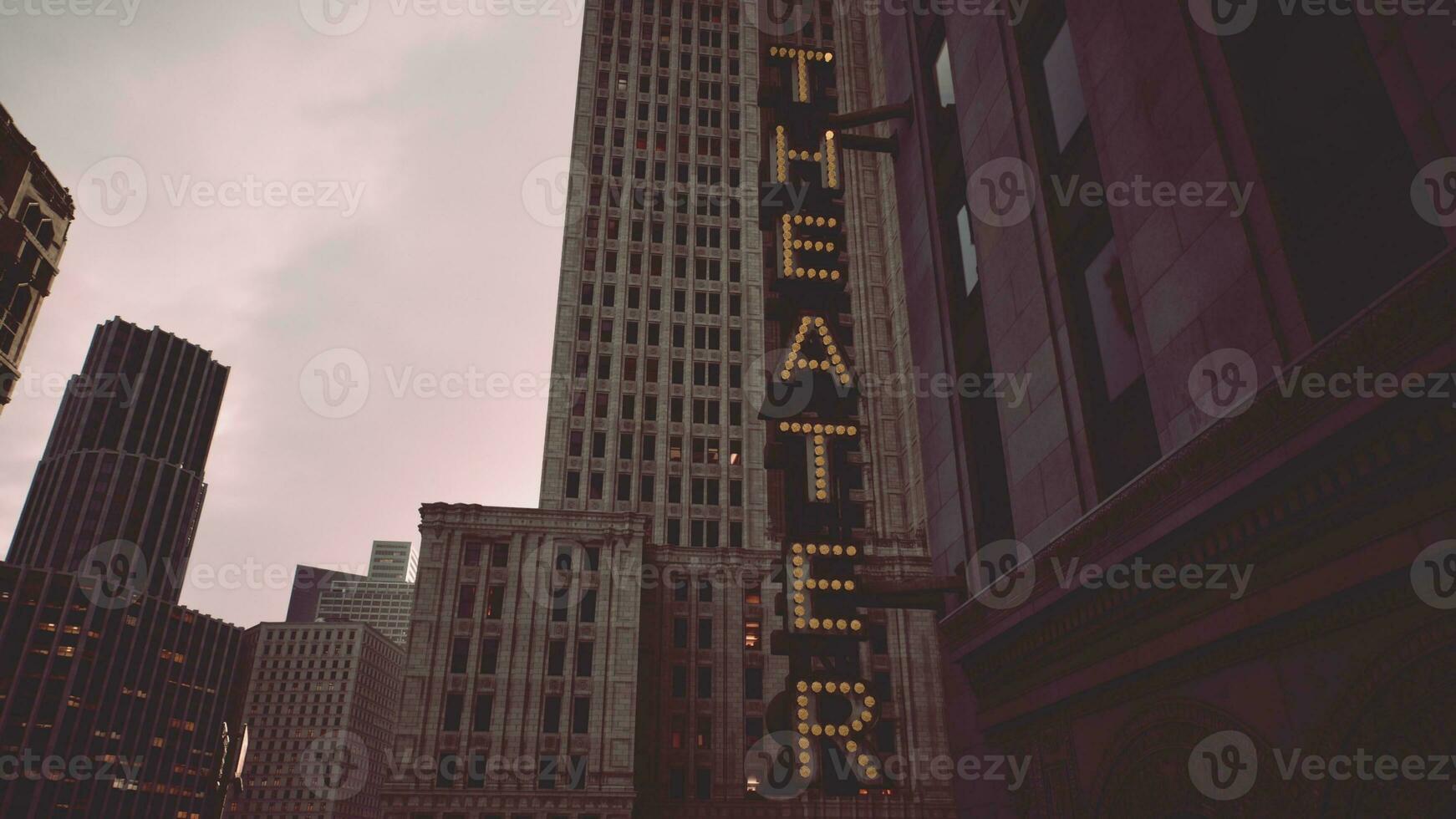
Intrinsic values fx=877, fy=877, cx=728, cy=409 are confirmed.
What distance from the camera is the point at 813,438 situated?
59.9ft

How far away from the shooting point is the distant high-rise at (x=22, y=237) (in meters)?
67.6

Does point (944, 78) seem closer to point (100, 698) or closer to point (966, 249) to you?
point (966, 249)

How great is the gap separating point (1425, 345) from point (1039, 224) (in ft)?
26.6

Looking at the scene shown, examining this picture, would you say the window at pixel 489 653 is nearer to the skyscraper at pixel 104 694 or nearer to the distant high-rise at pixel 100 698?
the skyscraper at pixel 104 694

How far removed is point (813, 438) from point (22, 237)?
7872 cm

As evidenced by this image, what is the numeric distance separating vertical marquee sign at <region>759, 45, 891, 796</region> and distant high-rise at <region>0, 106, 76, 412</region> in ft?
236

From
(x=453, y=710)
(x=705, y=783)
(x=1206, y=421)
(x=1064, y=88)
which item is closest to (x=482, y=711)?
(x=453, y=710)

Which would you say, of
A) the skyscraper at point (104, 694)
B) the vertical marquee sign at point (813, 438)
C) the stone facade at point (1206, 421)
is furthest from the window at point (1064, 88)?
the skyscraper at point (104, 694)

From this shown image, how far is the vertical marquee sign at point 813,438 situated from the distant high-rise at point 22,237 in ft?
236

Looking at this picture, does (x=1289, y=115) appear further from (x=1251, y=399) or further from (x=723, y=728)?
(x=723, y=728)

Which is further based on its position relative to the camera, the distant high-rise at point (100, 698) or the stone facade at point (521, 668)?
the distant high-rise at point (100, 698)

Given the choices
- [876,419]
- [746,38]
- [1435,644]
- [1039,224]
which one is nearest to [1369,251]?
[1435,644]

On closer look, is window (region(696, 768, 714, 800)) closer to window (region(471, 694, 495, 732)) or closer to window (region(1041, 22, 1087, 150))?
window (region(471, 694, 495, 732))

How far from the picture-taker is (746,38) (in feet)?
310
